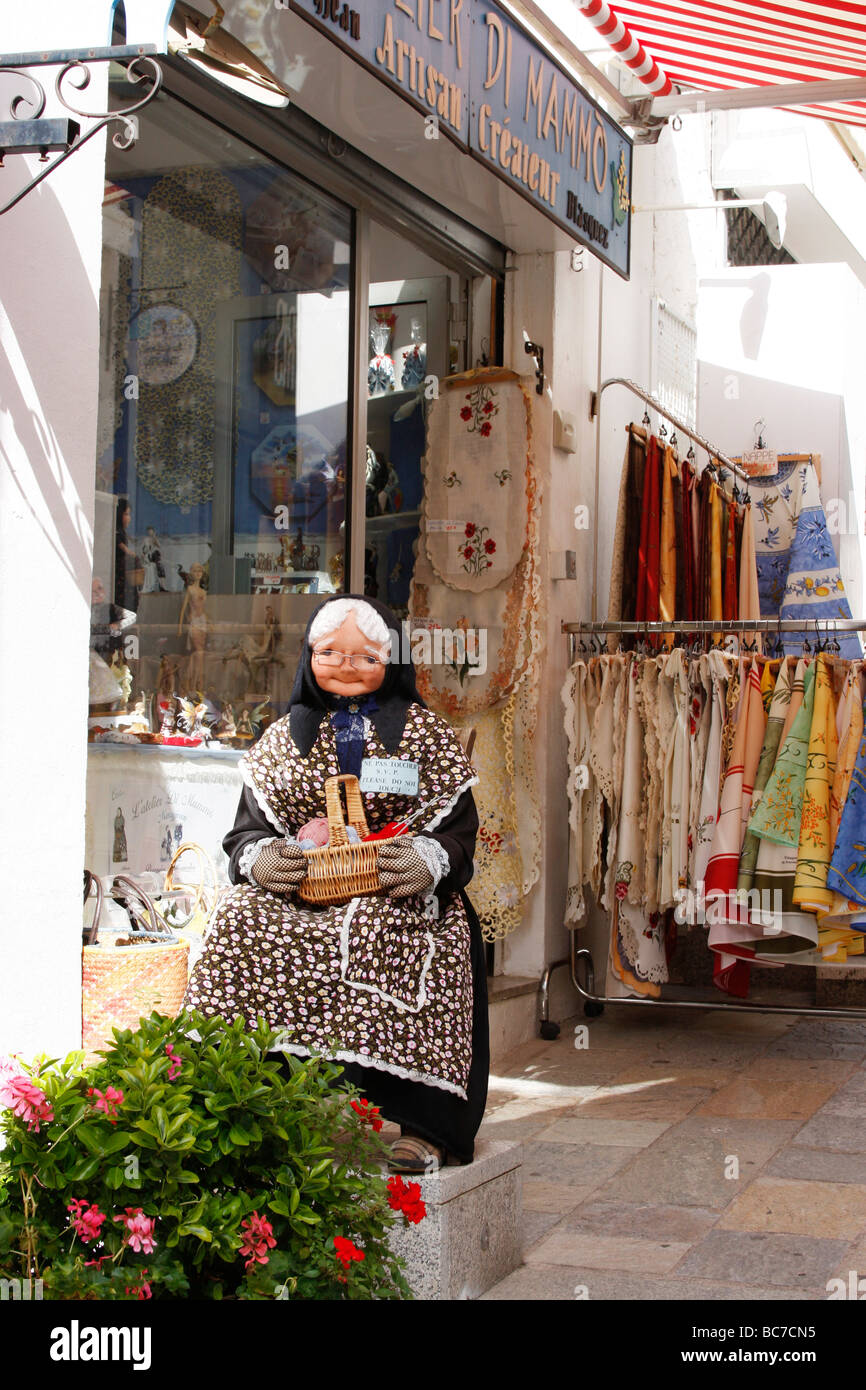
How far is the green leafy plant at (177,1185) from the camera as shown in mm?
2117

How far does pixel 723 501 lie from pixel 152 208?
2.90 metres

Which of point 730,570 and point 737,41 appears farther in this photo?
point 730,570

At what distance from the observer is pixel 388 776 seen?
126 inches

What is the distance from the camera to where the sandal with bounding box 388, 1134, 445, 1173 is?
9.41ft

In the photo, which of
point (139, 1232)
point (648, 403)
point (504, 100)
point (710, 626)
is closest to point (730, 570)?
point (648, 403)

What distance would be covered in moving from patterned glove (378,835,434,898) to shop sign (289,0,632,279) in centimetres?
181

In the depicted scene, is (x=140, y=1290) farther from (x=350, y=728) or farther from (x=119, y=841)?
(x=119, y=841)

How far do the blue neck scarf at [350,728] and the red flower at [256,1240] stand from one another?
4.10 ft

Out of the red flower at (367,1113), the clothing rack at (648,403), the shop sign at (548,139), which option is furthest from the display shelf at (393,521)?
the red flower at (367,1113)

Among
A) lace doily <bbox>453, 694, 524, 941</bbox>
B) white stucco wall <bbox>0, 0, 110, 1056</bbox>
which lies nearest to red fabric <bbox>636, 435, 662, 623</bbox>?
lace doily <bbox>453, 694, 524, 941</bbox>

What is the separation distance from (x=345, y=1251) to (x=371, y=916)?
0.94m

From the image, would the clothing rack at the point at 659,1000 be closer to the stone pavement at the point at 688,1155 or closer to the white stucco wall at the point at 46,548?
the stone pavement at the point at 688,1155
